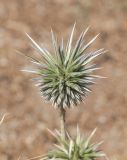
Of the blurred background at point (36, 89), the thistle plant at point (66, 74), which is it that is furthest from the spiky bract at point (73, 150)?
the blurred background at point (36, 89)

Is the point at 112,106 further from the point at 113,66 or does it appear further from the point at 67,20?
the point at 67,20

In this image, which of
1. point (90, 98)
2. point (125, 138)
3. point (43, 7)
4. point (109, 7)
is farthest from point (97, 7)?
point (125, 138)

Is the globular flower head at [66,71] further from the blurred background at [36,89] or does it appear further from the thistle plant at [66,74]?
the blurred background at [36,89]

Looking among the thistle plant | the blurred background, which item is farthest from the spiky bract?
the blurred background

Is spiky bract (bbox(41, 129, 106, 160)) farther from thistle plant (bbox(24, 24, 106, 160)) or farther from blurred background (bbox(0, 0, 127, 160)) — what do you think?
blurred background (bbox(0, 0, 127, 160))

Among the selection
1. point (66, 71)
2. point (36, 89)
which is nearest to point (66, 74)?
point (66, 71)
